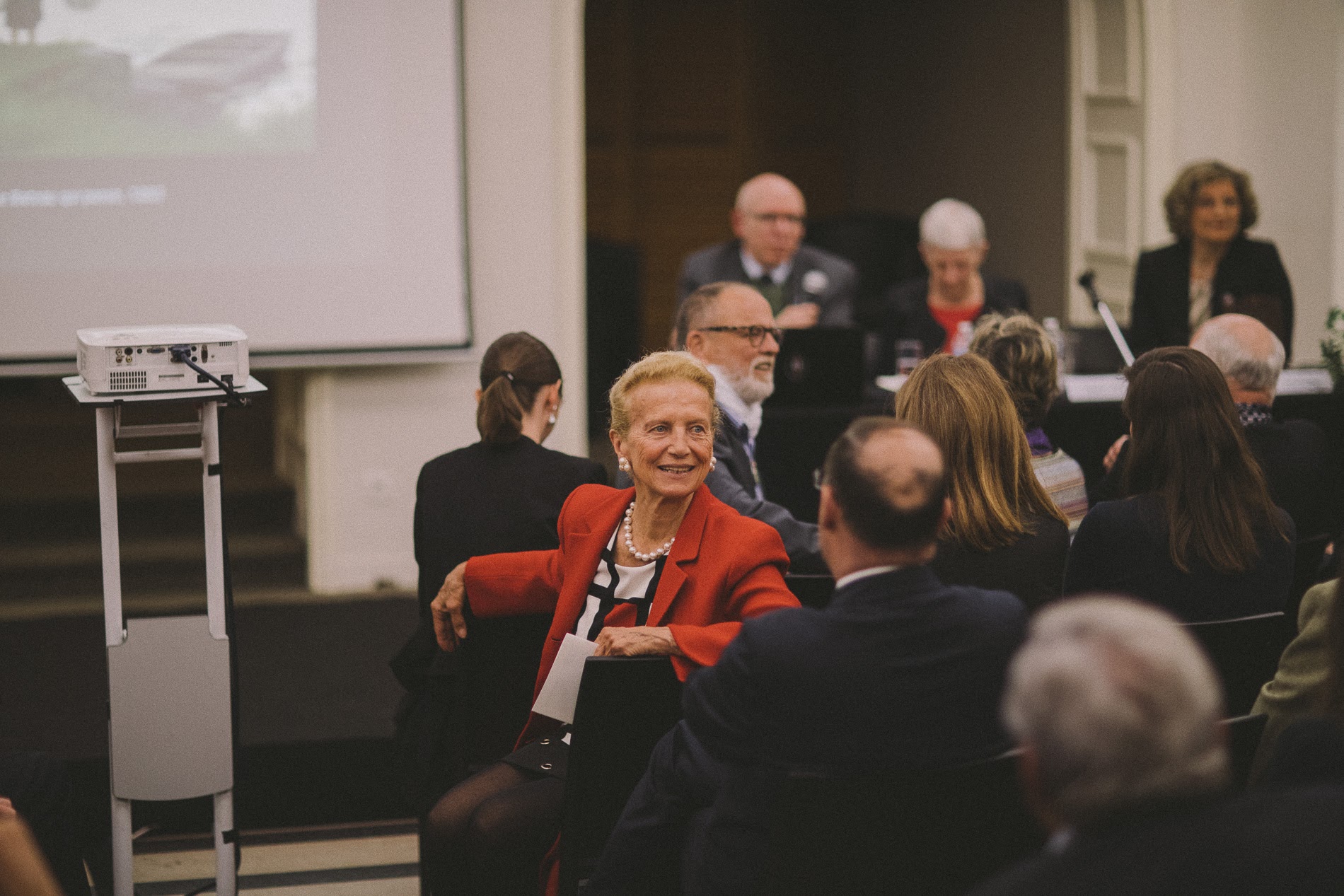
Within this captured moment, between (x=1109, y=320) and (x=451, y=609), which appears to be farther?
(x=1109, y=320)

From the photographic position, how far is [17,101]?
15.5 ft

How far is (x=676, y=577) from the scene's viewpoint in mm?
2322

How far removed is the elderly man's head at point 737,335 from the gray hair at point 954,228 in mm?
1714

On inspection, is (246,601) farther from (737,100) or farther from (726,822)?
(737,100)

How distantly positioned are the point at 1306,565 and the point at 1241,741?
1.20 metres

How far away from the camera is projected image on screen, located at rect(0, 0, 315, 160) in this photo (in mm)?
4730

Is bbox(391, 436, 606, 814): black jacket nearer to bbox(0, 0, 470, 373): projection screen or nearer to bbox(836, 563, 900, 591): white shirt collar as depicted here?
bbox(836, 563, 900, 591): white shirt collar

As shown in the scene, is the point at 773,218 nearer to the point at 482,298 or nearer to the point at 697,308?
the point at 482,298

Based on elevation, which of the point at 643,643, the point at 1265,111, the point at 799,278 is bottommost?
the point at 643,643

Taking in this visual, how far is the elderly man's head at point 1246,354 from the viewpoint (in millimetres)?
3252

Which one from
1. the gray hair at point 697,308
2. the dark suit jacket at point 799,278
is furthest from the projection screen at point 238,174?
the gray hair at point 697,308

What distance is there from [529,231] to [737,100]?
A: 4.16 m

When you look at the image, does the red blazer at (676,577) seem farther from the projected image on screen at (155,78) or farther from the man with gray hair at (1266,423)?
the projected image on screen at (155,78)

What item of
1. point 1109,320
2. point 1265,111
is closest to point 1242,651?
point 1109,320
